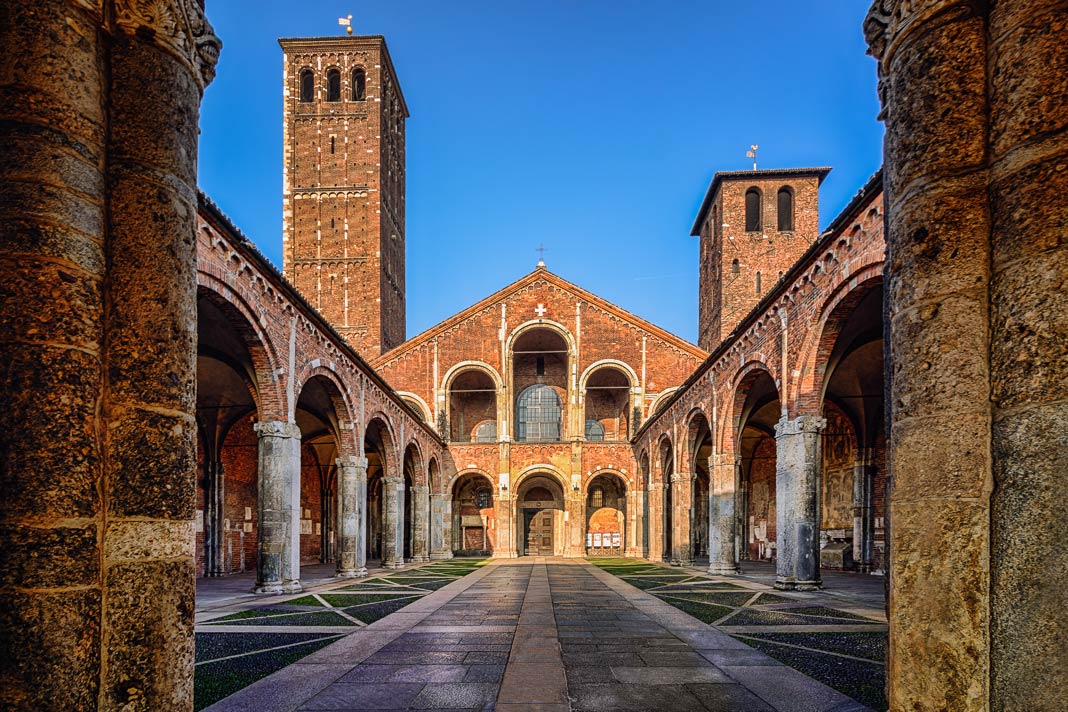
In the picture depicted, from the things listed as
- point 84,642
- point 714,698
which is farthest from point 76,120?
point 714,698

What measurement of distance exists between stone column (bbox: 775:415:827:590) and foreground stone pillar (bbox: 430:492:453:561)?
60.3 ft

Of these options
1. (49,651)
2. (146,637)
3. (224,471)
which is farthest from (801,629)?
(224,471)

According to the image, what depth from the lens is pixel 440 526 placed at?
95.3ft

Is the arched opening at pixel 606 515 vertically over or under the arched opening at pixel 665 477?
under

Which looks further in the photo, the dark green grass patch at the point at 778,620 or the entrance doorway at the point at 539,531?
the entrance doorway at the point at 539,531

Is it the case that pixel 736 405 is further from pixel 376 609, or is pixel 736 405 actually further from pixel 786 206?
pixel 786 206

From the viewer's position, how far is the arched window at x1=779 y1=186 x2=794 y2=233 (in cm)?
3600

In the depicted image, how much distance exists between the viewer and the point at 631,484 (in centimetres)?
2984

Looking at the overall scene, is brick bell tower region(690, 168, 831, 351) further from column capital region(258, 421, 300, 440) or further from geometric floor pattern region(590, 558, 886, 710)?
column capital region(258, 421, 300, 440)

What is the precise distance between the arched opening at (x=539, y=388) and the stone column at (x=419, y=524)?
25.5ft

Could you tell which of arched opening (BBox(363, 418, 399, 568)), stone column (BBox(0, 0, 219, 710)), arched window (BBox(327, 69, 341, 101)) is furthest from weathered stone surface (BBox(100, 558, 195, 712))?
arched window (BBox(327, 69, 341, 101))

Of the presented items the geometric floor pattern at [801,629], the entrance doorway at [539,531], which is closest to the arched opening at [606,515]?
the entrance doorway at [539,531]

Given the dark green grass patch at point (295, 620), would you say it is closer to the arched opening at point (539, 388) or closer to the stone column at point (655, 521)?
the stone column at point (655, 521)

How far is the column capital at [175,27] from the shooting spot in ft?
9.02
